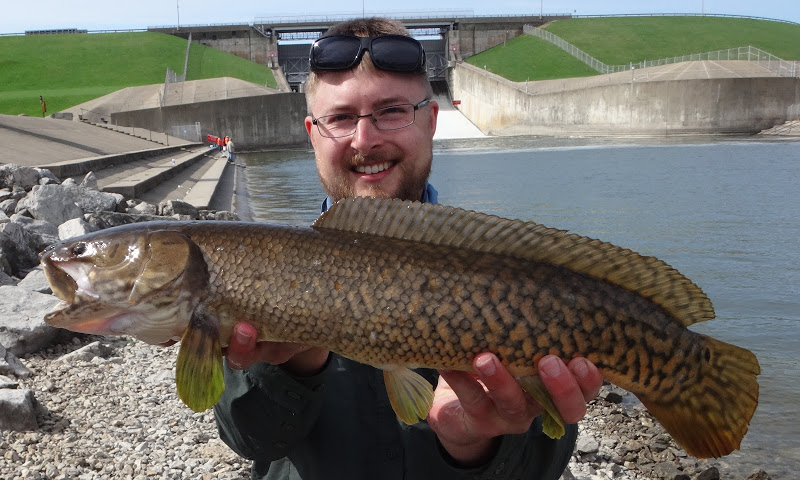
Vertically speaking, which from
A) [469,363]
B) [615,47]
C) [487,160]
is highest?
[615,47]

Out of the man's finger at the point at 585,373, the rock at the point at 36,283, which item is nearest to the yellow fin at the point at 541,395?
the man's finger at the point at 585,373

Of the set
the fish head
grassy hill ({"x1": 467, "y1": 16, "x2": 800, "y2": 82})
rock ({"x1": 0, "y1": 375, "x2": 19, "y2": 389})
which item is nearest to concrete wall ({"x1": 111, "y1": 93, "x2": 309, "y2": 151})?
grassy hill ({"x1": 467, "y1": 16, "x2": 800, "y2": 82})

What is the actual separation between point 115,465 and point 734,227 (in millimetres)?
14699

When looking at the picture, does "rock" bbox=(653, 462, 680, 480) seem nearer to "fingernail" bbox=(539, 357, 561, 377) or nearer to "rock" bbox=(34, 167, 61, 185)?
"fingernail" bbox=(539, 357, 561, 377)

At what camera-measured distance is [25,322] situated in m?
6.07

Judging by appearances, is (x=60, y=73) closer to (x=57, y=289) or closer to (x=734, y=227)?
(x=734, y=227)

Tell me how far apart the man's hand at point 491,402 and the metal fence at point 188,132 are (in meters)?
51.7

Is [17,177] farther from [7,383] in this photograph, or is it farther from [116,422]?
[116,422]

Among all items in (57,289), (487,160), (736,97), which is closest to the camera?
(57,289)

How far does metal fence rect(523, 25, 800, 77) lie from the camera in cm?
5378

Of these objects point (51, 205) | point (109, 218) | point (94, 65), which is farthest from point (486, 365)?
point (94, 65)

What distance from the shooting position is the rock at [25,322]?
5.96m

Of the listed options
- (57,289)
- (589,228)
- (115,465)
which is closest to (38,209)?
(115,465)

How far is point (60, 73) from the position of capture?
67875 millimetres
